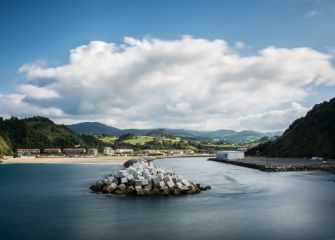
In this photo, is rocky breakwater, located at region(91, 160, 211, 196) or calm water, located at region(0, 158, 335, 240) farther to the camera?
rocky breakwater, located at region(91, 160, 211, 196)

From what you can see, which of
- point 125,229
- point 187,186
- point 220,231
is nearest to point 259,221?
point 220,231

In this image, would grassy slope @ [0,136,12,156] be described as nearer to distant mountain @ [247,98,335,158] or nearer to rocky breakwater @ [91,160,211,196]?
distant mountain @ [247,98,335,158]

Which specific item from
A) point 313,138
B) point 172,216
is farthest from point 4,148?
point 172,216

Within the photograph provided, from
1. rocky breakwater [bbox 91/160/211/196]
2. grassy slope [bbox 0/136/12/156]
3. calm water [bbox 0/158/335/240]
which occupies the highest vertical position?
grassy slope [bbox 0/136/12/156]

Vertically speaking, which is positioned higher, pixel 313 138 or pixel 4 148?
pixel 313 138

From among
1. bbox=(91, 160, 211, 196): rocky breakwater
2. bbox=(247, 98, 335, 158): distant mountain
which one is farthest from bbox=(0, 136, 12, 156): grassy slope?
bbox=(91, 160, 211, 196): rocky breakwater

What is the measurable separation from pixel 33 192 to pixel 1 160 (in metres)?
112

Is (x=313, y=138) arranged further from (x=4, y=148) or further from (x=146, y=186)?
(x=4, y=148)

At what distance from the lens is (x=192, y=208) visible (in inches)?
1267

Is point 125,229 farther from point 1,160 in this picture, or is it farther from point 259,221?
point 1,160

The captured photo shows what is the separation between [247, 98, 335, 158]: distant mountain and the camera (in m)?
116

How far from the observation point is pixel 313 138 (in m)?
125

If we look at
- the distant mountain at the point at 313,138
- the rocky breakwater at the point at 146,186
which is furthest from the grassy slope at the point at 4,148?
the rocky breakwater at the point at 146,186

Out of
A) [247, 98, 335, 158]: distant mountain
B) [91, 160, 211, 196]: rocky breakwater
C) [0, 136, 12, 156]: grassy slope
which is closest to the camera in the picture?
[91, 160, 211, 196]: rocky breakwater
